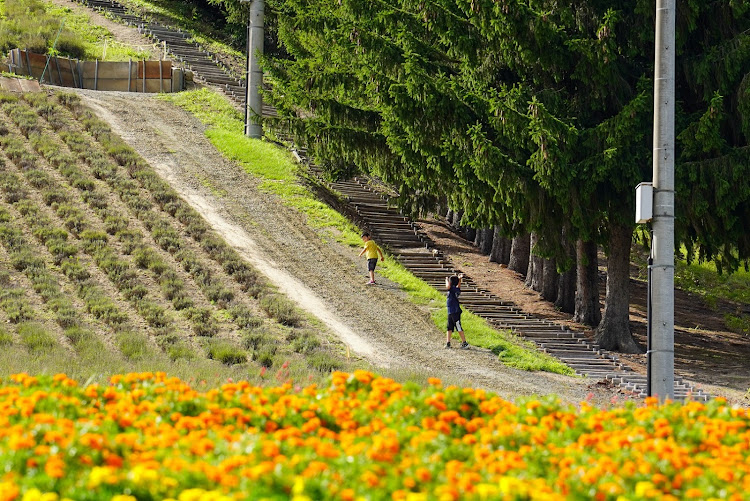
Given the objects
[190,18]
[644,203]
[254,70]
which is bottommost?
[644,203]

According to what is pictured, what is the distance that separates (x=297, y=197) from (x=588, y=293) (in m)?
8.82

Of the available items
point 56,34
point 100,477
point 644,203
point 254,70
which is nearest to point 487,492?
point 100,477

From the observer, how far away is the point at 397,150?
66.8 ft

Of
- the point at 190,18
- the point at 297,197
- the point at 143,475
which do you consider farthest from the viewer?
the point at 190,18

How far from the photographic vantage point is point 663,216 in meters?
10.5

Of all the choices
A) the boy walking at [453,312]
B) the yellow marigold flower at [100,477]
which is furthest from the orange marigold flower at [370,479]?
the boy walking at [453,312]

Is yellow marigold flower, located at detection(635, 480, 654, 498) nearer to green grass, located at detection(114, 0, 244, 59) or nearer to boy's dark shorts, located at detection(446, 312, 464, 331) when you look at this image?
boy's dark shorts, located at detection(446, 312, 464, 331)

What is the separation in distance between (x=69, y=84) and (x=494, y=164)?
26.2m

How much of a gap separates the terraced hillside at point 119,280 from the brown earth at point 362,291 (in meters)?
0.90

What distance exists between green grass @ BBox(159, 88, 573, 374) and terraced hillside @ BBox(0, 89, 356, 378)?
1.65m

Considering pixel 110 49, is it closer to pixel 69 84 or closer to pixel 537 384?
pixel 69 84

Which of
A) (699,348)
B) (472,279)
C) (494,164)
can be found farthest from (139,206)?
(699,348)

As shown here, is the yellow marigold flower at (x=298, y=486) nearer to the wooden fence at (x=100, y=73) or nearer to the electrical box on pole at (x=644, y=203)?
the electrical box on pole at (x=644, y=203)

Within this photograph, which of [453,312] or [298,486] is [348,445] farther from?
[453,312]
